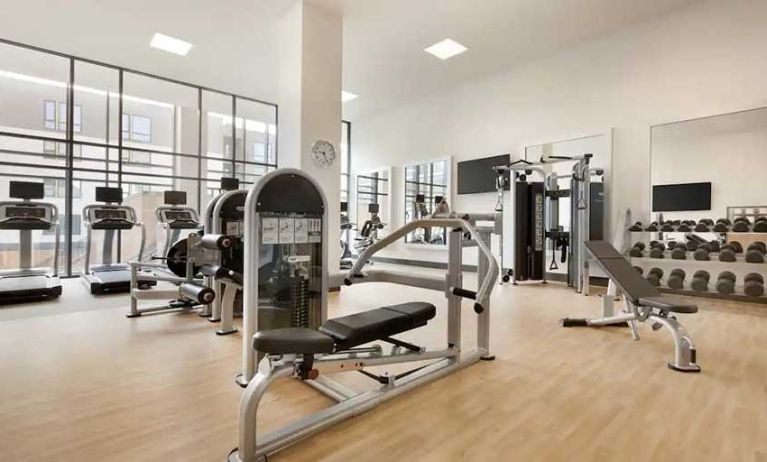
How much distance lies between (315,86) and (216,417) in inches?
173

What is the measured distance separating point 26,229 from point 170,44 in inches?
134

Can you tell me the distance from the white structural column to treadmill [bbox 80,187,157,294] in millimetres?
2480

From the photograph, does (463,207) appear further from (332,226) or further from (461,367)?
(461,367)

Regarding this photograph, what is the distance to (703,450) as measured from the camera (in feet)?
5.16

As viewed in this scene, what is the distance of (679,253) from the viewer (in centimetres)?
478

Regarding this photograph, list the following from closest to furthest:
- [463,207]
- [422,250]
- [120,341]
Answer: [120,341], [463,207], [422,250]

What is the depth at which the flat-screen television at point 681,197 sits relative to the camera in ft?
16.4

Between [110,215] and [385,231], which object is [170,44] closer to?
[110,215]

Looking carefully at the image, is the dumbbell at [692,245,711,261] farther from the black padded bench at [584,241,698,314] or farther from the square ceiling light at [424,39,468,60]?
the square ceiling light at [424,39,468,60]

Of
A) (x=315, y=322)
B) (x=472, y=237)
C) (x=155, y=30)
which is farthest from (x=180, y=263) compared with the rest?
(x=155, y=30)

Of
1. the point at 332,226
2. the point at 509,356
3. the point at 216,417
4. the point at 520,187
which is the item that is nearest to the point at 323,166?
the point at 332,226

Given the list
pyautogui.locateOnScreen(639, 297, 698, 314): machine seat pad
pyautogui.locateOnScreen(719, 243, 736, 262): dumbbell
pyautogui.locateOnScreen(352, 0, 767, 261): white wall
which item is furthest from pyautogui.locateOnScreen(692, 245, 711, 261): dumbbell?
pyautogui.locateOnScreen(639, 297, 698, 314): machine seat pad

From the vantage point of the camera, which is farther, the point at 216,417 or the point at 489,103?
the point at 489,103

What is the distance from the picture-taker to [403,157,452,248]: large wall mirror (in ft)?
26.8
